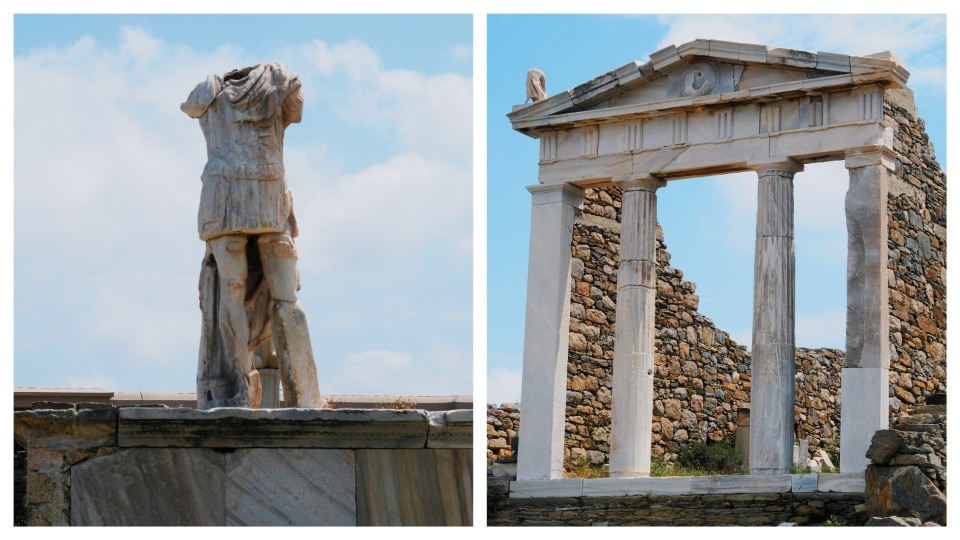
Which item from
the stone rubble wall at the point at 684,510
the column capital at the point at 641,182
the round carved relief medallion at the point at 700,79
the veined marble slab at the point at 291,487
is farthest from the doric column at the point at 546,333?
the veined marble slab at the point at 291,487

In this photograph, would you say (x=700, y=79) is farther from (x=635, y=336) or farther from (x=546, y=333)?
(x=546, y=333)

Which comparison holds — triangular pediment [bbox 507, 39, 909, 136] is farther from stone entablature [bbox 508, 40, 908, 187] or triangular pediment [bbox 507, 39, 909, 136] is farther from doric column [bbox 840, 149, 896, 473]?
doric column [bbox 840, 149, 896, 473]

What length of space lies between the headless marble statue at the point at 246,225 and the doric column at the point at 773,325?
5.94 metres

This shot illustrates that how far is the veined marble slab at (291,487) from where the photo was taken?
846cm

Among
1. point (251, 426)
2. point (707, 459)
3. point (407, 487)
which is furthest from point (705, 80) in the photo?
point (251, 426)

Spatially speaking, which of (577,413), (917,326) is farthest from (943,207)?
(577,413)

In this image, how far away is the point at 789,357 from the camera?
14125mm

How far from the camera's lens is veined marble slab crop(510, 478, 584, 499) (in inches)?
574

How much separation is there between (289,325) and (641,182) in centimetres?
657

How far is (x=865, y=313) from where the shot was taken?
536 inches

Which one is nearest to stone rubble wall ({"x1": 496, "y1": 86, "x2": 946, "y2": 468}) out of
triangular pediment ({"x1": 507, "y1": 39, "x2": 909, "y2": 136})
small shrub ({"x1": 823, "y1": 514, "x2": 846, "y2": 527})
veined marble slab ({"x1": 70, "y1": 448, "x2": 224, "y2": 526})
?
triangular pediment ({"x1": 507, "y1": 39, "x2": 909, "y2": 136})

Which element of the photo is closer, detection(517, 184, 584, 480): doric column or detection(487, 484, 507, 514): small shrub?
detection(487, 484, 507, 514): small shrub

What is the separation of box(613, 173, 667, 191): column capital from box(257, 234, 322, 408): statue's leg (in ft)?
21.1

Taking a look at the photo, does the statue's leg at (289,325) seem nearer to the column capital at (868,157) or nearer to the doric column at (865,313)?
the doric column at (865,313)
